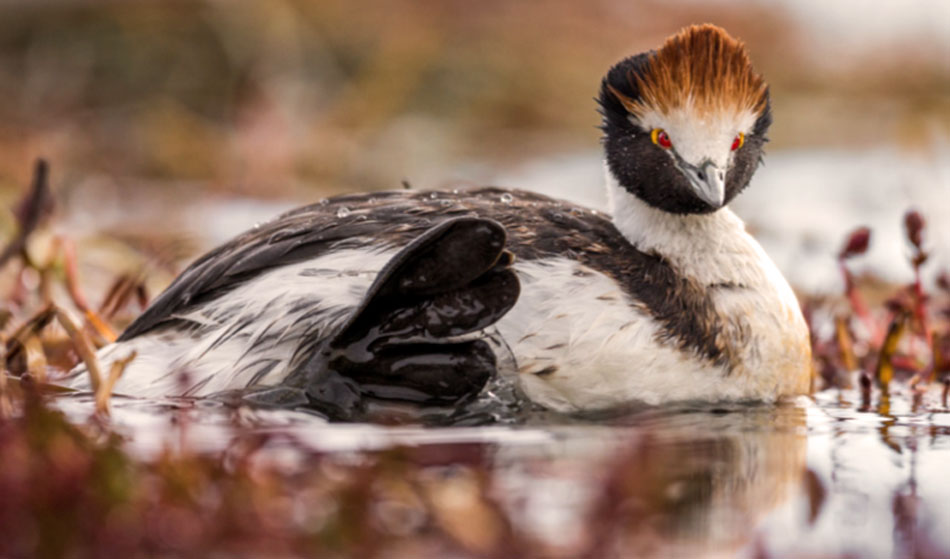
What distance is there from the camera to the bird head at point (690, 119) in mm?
4402

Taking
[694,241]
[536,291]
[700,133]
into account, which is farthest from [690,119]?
[536,291]

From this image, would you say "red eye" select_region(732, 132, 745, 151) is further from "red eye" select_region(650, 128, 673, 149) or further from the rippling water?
the rippling water

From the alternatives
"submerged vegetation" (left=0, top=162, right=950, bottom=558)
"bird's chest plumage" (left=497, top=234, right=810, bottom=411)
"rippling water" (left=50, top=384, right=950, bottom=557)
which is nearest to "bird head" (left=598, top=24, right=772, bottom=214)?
"bird's chest plumage" (left=497, top=234, right=810, bottom=411)

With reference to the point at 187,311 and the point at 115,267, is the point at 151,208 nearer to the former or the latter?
the point at 115,267

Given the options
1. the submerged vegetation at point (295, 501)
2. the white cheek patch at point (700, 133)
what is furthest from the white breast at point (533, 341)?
the submerged vegetation at point (295, 501)

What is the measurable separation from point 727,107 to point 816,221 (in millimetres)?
4421

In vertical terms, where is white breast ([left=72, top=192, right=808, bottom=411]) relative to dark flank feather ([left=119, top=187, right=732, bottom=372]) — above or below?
below

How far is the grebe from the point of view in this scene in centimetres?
398

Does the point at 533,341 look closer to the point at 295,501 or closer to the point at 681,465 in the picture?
the point at 681,465

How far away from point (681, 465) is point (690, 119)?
4.47 feet

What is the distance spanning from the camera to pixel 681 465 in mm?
3521

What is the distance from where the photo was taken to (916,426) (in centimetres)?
416

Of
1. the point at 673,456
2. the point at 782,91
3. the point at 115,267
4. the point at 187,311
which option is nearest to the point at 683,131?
the point at 673,456

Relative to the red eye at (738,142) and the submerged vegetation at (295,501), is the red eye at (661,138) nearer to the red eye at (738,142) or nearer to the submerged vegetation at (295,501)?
the red eye at (738,142)
